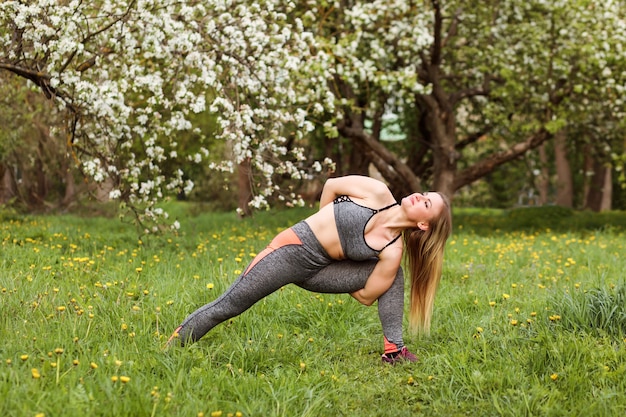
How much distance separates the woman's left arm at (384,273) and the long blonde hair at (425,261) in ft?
0.76

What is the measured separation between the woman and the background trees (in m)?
3.12

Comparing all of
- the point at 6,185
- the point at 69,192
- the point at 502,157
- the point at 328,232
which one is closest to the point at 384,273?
the point at 328,232

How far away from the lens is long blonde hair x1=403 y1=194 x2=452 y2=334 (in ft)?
15.3

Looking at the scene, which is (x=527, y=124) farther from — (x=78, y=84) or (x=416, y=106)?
(x=78, y=84)

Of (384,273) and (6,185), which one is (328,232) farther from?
(6,185)

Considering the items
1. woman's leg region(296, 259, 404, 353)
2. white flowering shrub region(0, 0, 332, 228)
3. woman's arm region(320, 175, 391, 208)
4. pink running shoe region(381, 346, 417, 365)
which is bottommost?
pink running shoe region(381, 346, 417, 365)

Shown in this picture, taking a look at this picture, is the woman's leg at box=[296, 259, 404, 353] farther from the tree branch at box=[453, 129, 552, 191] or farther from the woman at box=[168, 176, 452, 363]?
the tree branch at box=[453, 129, 552, 191]

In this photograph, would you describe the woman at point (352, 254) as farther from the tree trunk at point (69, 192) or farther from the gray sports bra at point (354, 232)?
the tree trunk at point (69, 192)

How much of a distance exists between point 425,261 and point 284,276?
98cm

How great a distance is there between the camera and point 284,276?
14.9 ft

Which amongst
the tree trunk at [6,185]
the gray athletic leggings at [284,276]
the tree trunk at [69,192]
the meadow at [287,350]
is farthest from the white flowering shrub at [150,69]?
the tree trunk at [69,192]

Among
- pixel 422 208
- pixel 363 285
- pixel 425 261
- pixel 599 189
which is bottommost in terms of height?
pixel 599 189

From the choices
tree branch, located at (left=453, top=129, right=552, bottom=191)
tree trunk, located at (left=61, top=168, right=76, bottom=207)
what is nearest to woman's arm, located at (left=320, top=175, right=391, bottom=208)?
tree branch, located at (left=453, top=129, right=552, bottom=191)

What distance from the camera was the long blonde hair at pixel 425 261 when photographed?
4.68m
